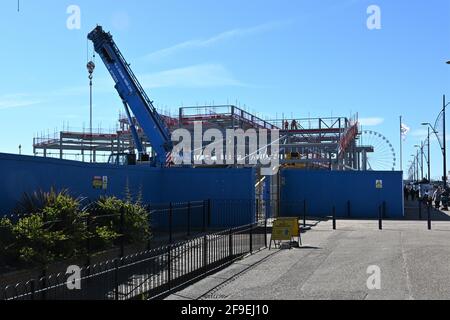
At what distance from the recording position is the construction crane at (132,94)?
2802 centimetres

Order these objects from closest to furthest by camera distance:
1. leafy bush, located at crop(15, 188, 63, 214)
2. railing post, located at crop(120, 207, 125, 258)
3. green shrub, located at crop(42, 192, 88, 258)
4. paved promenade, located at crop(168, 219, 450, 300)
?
1. paved promenade, located at crop(168, 219, 450, 300)
2. green shrub, located at crop(42, 192, 88, 258)
3. leafy bush, located at crop(15, 188, 63, 214)
4. railing post, located at crop(120, 207, 125, 258)

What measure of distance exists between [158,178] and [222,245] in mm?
11349

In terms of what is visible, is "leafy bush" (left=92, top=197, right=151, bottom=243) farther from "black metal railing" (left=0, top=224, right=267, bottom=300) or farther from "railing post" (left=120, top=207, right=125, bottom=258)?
"black metal railing" (left=0, top=224, right=267, bottom=300)

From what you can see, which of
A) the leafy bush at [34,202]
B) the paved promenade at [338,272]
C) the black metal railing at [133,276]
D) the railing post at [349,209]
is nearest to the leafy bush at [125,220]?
the leafy bush at [34,202]

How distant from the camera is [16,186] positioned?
1384 cm

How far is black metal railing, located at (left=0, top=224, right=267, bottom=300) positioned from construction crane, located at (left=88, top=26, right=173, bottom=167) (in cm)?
1609

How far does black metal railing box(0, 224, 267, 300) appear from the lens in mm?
7363

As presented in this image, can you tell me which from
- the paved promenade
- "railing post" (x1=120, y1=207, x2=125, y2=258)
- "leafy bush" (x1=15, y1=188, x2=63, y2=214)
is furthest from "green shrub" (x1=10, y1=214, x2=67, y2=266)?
the paved promenade

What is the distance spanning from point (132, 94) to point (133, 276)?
21062 millimetres

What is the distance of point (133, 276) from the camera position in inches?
367

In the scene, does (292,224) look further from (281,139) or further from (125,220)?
(281,139)

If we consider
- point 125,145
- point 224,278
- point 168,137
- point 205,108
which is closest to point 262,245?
point 224,278

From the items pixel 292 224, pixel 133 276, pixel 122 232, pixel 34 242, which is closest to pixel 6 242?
pixel 34 242
